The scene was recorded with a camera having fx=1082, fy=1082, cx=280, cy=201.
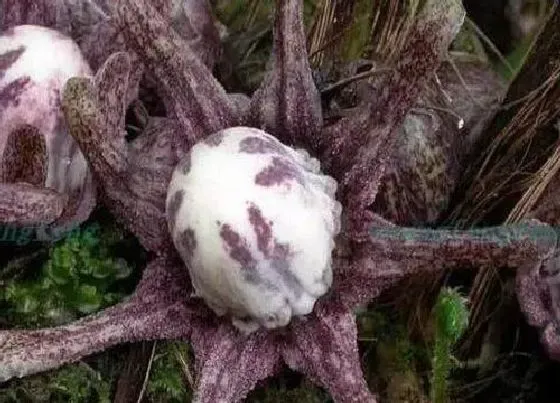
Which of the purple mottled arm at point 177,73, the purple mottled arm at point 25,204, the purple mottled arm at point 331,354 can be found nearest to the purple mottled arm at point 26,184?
the purple mottled arm at point 25,204

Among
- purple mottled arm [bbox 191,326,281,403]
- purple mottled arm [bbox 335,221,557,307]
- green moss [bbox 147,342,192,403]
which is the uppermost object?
purple mottled arm [bbox 335,221,557,307]

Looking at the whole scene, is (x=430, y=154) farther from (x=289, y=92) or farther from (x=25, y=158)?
(x=25, y=158)

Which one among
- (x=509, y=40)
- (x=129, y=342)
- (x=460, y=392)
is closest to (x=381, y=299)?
(x=460, y=392)

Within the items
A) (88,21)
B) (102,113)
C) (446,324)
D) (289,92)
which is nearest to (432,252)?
(446,324)

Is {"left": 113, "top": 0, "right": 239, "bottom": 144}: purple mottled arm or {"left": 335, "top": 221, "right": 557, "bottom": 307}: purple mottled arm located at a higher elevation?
{"left": 113, "top": 0, "right": 239, "bottom": 144}: purple mottled arm

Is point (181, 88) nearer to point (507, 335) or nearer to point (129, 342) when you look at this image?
point (129, 342)

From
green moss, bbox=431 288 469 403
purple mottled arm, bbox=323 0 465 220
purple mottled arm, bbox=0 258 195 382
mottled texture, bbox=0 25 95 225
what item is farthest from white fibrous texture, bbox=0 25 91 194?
green moss, bbox=431 288 469 403

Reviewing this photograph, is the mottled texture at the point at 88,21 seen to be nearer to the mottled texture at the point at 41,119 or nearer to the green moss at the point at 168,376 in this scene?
the mottled texture at the point at 41,119

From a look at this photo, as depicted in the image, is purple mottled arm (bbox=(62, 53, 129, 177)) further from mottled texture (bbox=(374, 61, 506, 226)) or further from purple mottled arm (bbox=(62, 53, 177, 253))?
mottled texture (bbox=(374, 61, 506, 226))
